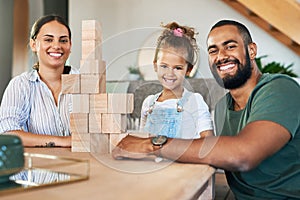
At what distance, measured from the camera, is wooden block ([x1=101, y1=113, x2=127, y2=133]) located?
41.6 inches

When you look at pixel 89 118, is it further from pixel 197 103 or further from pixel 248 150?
pixel 248 150

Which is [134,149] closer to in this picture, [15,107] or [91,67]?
[91,67]

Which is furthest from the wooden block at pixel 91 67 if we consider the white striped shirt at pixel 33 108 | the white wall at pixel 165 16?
the white wall at pixel 165 16

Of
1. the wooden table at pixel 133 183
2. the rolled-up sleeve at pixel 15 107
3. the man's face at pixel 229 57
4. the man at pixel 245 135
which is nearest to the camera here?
the wooden table at pixel 133 183

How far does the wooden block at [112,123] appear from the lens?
3.47 feet

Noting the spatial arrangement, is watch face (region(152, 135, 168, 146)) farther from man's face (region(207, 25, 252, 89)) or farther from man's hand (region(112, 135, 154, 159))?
man's face (region(207, 25, 252, 89))

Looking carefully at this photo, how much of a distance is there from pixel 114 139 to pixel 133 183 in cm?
40

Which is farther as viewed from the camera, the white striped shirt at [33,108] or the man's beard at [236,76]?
the white striped shirt at [33,108]

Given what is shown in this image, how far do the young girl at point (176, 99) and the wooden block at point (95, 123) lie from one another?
15 cm

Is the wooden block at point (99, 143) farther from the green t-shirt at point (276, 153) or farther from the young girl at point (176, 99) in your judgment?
the green t-shirt at point (276, 153)

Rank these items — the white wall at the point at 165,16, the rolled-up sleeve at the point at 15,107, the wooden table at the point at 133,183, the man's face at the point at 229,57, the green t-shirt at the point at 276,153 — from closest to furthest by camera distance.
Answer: the wooden table at the point at 133,183 < the green t-shirt at the point at 276,153 < the man's face at the point at 229,57 < the rolled-up sleeve at the point at 15,107 < the white wall at the point at 165,16

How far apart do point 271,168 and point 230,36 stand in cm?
42

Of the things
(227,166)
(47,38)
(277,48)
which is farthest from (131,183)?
(277,48)

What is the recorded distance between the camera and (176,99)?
111cm
